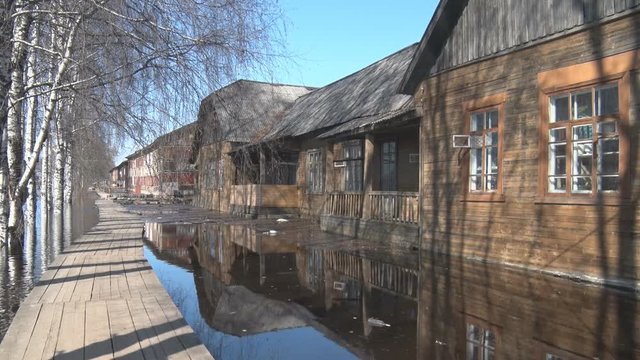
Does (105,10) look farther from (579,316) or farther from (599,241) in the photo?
(599,241)

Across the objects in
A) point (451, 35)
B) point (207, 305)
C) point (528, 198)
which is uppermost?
point (451, 35)

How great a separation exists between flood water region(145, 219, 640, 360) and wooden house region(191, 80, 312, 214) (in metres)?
2.18

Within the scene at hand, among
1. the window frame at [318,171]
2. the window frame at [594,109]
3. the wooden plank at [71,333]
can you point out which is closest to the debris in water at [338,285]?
the window frame at [594,109]

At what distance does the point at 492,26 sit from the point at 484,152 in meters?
2.58

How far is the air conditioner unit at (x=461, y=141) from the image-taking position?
1141 cm

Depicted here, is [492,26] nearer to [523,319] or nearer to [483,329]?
[523,319]

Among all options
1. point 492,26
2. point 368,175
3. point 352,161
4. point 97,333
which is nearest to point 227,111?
point 97,333

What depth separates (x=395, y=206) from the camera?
14.3 meters

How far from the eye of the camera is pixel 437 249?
12484mm

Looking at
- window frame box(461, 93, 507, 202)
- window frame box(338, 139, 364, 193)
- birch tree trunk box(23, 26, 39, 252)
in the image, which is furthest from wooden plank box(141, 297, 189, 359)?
window frame box(338, 139, 364, 193)

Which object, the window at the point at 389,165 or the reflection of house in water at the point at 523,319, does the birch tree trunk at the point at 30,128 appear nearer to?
the reflection of house in water at the point at 523,319

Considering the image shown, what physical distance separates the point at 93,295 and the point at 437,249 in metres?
8.04

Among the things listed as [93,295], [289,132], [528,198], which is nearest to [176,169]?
[93,295]

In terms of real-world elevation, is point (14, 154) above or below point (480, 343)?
above
